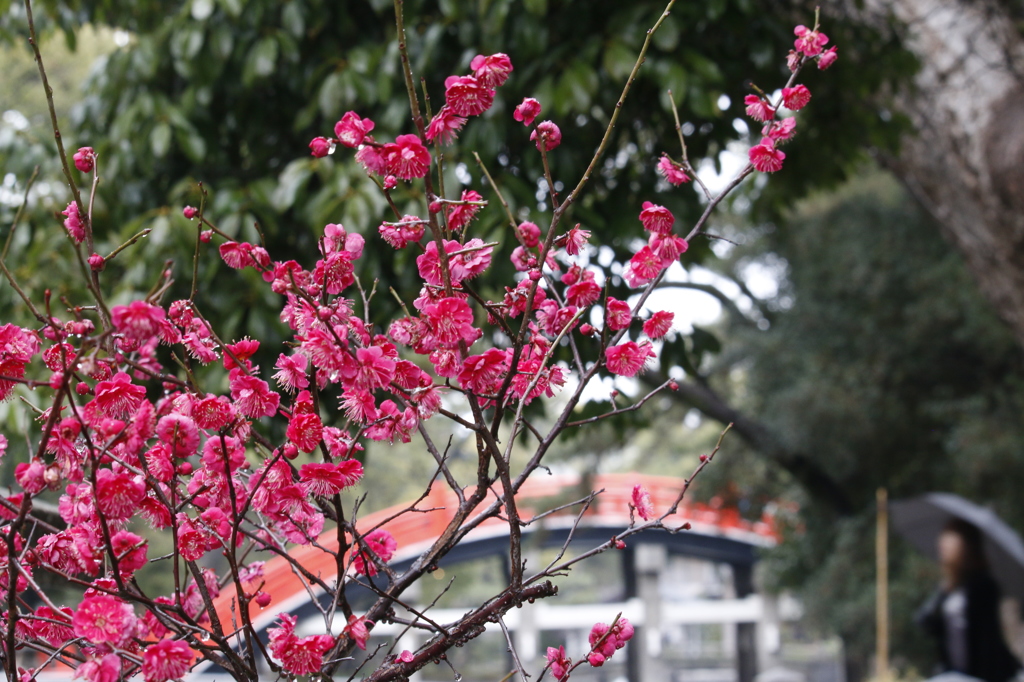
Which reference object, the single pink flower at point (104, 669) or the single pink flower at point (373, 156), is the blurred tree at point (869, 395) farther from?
the single pink flower at point (104, 669)

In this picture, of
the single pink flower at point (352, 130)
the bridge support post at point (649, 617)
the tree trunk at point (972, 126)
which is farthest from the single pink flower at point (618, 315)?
the bridge support post at point (649, 617)

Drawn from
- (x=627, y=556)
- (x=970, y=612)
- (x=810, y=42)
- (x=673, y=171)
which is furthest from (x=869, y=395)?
(x=627, y=556)

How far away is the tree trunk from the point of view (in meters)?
2.88

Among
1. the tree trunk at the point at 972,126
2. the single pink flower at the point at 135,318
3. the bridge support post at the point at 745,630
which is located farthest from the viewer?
the bridge support post at the point at 745,630

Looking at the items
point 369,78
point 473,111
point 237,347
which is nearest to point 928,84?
point 369,78

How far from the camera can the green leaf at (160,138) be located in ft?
6.28

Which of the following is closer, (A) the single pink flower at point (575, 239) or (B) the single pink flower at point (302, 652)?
(B) the single pink flower at point (302, 652)

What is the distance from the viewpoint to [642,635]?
10.8 meters

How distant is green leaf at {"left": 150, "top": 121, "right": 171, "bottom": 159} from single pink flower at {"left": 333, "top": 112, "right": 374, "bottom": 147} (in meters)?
1.26

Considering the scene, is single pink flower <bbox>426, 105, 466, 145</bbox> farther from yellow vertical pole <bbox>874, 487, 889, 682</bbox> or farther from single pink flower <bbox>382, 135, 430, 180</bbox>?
yellow vertical pole <bbox>874, 487, 889, 682</bbox>

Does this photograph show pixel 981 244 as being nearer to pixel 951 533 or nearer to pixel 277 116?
pixel 951 533

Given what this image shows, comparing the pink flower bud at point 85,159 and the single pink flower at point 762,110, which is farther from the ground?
the single pink flower at point 762,110

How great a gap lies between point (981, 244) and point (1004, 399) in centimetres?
343

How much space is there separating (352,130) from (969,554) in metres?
3.05
